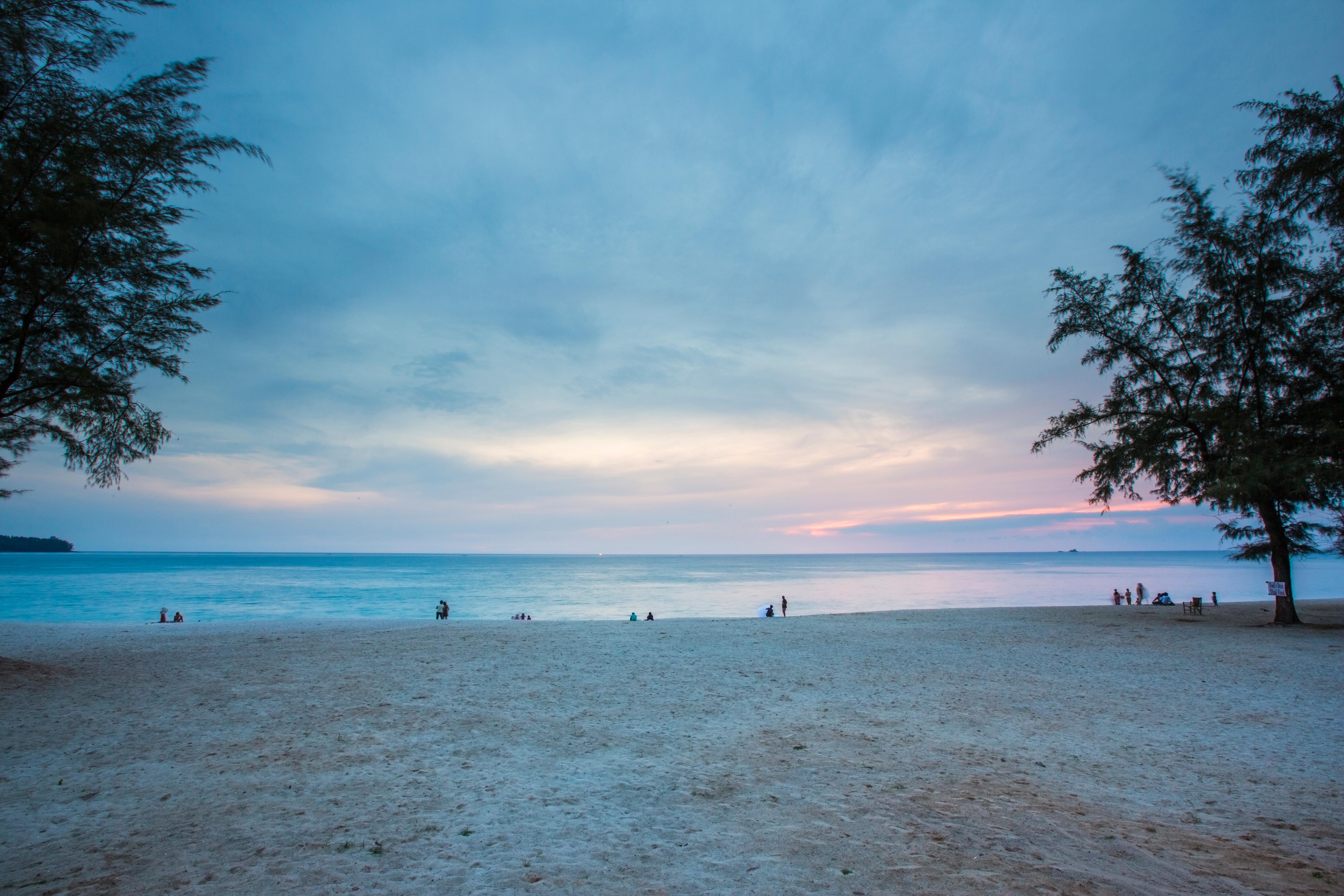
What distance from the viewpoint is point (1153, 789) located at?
264 inches

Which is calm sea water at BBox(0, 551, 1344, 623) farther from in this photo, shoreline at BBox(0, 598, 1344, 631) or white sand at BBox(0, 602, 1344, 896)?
white sand at BBox(0, 602, 1344, 896)

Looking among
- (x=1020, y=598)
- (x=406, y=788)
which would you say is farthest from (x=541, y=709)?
(x=1020, y=598)

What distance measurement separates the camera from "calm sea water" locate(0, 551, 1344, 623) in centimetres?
5131

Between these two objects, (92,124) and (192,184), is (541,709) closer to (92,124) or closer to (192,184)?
(192,184)

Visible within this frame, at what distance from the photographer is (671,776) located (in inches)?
283

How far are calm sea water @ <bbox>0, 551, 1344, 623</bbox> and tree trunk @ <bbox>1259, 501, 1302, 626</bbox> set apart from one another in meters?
22.8

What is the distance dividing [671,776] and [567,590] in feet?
244

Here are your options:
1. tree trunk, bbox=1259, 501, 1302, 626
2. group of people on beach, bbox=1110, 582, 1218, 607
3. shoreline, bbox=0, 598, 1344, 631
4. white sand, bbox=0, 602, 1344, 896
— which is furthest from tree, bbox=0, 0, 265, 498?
group of people on beach, bbox=1110, 582, 1218, 607

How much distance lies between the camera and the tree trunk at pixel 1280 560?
2025cm

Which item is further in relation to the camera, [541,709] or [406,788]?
[541,709]

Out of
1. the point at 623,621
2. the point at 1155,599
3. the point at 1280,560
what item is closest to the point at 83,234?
the point at 623,621

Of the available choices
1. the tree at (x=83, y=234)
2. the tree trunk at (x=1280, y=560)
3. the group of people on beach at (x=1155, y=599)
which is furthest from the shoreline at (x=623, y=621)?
the tree at (x=83, y=234)

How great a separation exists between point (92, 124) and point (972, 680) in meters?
19.5

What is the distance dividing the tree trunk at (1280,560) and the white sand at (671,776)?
738 centimetres
